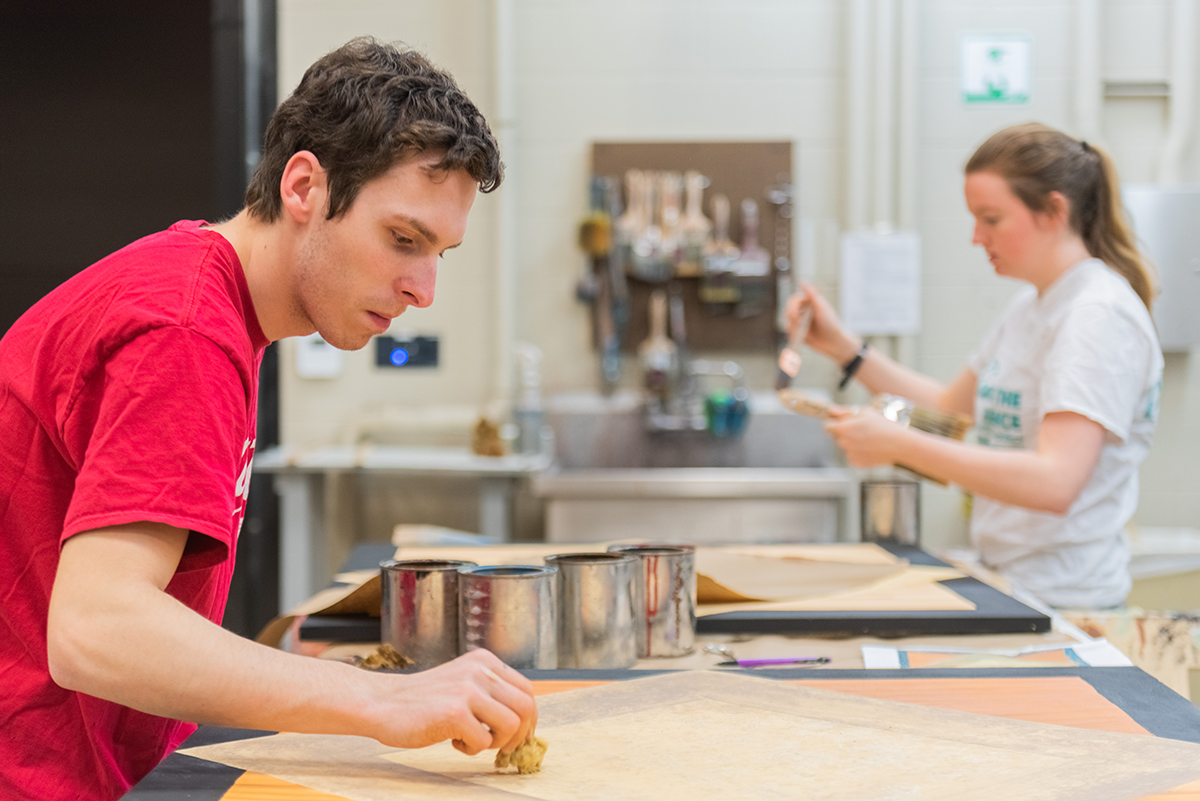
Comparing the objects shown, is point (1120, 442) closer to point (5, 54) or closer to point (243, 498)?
point (243, 498)

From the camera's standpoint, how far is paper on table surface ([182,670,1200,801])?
73 centimetres

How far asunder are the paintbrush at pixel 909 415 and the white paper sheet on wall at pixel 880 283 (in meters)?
1.72

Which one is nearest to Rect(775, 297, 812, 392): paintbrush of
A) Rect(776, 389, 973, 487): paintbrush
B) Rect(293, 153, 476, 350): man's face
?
Rect(776, 389, 973, 487): paintbrush

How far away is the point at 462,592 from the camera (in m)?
1.05

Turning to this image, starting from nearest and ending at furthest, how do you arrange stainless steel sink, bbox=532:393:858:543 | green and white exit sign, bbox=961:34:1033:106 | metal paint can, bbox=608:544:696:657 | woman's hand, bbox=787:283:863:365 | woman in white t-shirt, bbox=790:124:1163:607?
1. metal paint can, bbox=608:544:696:657
2. woman in white t-shirt, bbox=790:124:1163:607
3. woman's hand, bbox=787:283:863:365
4. stainless steel sink, bbox=532:393:858:543
5. green and white exit sign, bbox=961:34:1033:106

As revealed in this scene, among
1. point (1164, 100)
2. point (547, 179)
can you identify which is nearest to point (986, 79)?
point (1164, 100)

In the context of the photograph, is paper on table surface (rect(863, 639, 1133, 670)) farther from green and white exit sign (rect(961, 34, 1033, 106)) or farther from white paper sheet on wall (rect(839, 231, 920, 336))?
green and white exit sign (rect(961, 34, 1033, 106))

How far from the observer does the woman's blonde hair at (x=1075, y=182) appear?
5.92 feet

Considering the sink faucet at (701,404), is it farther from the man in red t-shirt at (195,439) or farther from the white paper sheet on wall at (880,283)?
the man in red t-shirt at (195,439)

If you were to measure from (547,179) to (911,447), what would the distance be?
2133 millimetres

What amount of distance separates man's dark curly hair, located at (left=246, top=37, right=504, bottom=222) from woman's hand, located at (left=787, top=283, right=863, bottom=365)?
1391 mm

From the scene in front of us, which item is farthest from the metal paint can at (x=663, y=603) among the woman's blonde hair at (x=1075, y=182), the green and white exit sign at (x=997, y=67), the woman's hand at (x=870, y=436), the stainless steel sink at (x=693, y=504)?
the green and white exit sign at (x=997, y=67)

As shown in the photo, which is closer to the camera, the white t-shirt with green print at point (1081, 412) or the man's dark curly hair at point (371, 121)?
the man's dark curly hair at point (371, 121)

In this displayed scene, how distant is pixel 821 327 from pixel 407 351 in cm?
167
